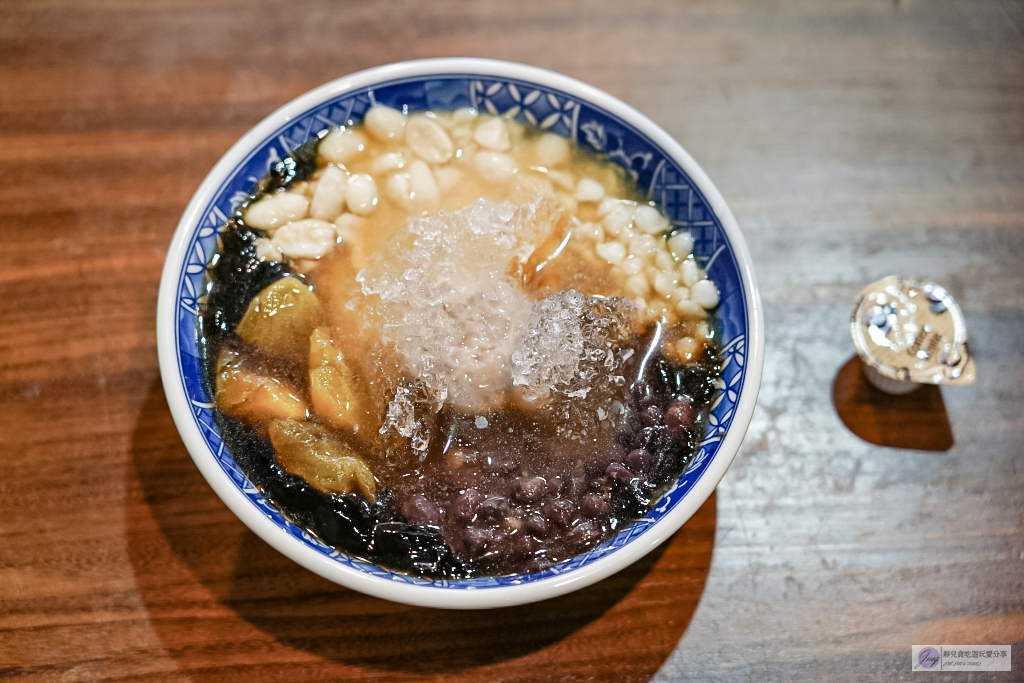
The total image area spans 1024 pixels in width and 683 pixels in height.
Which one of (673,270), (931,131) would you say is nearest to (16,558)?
(673,270)

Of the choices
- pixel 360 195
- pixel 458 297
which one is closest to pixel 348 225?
pixel 360 195

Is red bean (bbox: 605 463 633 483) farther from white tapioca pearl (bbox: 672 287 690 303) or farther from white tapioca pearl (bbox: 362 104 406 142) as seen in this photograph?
white tapioca pearl (bbox: 362 104 406 142)

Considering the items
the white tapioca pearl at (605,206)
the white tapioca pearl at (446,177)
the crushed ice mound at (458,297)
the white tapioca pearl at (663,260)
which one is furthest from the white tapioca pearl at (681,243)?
the white tapioca pearl at (446,177)

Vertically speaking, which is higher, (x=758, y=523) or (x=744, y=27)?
(x=744, y=27)

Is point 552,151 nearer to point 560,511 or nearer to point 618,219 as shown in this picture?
point 618,219

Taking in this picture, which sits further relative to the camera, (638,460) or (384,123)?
(384,123)

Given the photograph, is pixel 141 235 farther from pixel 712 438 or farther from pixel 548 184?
pixel 712 438
